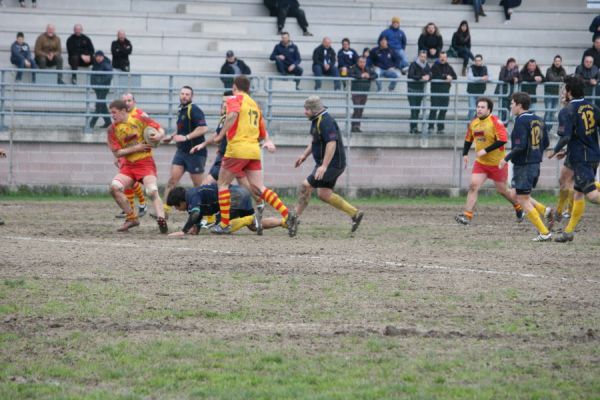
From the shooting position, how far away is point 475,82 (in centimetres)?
2658

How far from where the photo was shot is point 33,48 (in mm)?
27750

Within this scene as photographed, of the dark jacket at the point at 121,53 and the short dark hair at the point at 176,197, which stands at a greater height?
the dark jacket at the point at 121,53

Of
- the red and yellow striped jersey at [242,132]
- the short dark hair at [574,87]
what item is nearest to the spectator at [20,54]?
the red and yellow striped jersey at [242,132]

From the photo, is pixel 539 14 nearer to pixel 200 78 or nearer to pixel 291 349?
pixel 200 78

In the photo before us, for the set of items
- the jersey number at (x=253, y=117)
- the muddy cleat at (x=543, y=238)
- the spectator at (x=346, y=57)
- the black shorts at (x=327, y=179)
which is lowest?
the muddy cleat at (x=543, y=238)

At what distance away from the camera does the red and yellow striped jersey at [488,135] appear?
18.1m

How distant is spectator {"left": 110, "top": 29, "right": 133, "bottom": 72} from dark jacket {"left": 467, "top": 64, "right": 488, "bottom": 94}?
292 inches

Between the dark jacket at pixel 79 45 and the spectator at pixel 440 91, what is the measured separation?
7.41 m

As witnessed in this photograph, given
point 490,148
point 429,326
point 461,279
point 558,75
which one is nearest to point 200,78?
point 558,75

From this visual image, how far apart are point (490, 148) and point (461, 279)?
22.4 ft

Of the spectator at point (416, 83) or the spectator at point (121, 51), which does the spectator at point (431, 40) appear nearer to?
the spectator at point (416, 83)

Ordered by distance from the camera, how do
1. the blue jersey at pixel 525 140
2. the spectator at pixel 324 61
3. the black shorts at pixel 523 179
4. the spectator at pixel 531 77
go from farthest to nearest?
the spectator at pixel 324 61 → the spectator at pixel 531 77 → the blue jersey at pixel 525 140 → the black shorts at pixel 523 179

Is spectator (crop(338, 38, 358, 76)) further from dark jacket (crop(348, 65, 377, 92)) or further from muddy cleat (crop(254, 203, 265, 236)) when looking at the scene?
muddy cleat (crop(254, 203, 265, 236))

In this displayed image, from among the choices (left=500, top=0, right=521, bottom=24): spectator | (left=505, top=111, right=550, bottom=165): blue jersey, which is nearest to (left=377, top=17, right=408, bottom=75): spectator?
(left=500, top=0, right=521, bottom=24): spectator
